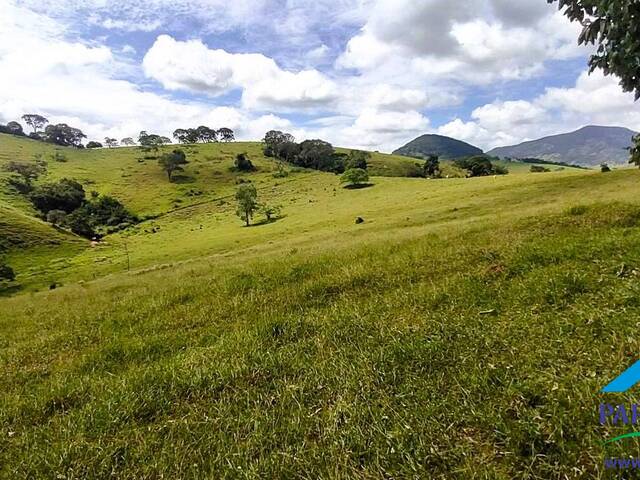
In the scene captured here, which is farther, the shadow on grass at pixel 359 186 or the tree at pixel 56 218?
the tree at pixel 56 218

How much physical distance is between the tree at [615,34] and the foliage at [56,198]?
175 m

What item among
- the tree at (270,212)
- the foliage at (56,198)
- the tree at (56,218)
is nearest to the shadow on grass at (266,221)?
the tree at (270,212)

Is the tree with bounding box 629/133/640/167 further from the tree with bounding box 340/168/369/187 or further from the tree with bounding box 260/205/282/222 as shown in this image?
the tree with bounding box 340/168/369/187

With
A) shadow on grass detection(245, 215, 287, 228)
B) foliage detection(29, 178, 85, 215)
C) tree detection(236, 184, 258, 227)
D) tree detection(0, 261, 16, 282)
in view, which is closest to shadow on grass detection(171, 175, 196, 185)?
foliage detection(29, 178, 85, 215)

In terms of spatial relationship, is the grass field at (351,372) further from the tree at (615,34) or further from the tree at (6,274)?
the tree at (6,274)

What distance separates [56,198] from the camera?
150 metres

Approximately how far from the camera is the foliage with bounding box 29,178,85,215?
14738 centimetres

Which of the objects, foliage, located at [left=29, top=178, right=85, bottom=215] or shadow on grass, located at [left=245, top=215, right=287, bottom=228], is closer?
shadow on grass, located at [left=245, top=215, right=287, bottom=228]

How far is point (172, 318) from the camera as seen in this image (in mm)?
8961

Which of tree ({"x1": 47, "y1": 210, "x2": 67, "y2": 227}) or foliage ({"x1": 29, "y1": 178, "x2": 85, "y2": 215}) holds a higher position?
foliage ({"x1": 29, "y1": 178, "x2": 85, "y2": 215})

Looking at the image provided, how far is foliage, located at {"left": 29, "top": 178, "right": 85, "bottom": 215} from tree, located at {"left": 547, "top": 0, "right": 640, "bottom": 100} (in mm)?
174934

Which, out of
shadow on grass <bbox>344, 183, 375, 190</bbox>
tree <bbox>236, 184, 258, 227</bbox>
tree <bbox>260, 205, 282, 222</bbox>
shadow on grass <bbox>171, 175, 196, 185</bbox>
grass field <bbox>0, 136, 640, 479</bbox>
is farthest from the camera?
shadow on grass <bbox>171, 175, 196, 185</bbox>

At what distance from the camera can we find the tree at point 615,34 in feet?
19.5

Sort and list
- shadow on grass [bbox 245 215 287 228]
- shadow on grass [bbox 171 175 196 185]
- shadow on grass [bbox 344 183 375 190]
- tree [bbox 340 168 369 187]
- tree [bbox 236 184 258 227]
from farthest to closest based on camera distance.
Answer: shadow on grass [bbox 171 175 196 185] → tree [bbox 340 168 369 187] → shadow on grass [bbox 344 183 375 190] → tree [bbox 236 184 258 227] → shadow on grass [bbox 245 215 287 228]
